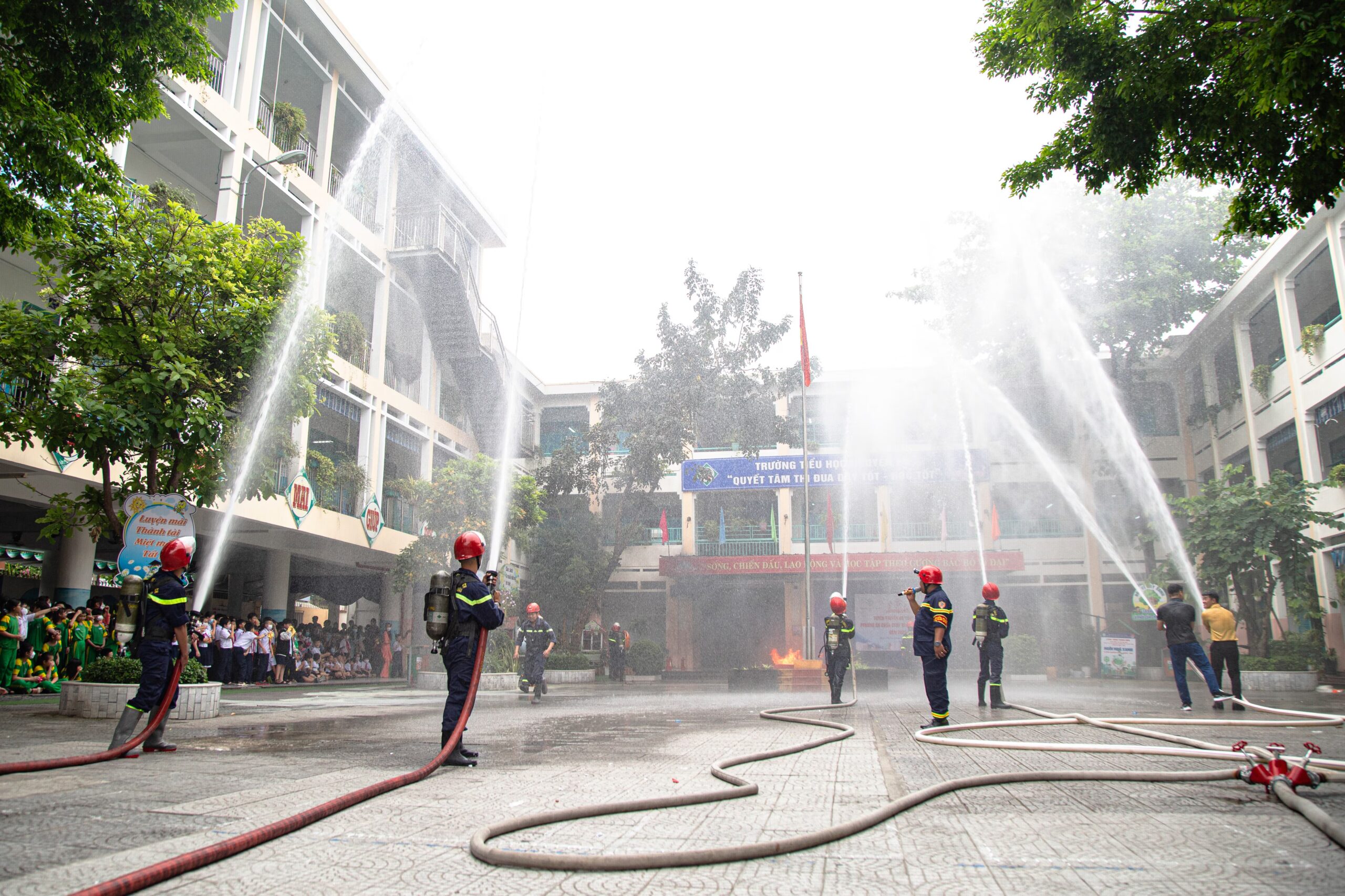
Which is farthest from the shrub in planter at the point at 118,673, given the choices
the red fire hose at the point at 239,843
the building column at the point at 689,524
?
the building column at the point at 689,524

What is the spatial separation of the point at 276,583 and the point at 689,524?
52.3 feet

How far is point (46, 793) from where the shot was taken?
517 centimetres

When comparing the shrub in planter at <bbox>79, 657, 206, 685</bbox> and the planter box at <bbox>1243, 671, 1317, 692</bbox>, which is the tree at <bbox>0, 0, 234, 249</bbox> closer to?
the shrub in planter at <bbox>79, 657, 206, 685</bbox>

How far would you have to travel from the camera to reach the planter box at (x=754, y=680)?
65.7ft

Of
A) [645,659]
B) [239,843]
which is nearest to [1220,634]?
[239,843]

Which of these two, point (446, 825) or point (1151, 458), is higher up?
point (1151, 458)

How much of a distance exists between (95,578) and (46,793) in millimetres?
21020

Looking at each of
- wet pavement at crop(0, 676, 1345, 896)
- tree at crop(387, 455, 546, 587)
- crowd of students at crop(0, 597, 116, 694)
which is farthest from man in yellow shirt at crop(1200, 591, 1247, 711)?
crowd of students at crop(0, 597, 116, 694)

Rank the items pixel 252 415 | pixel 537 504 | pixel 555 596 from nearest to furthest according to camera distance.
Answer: pixel 252 415
pixel 537 504
pixel 555 596

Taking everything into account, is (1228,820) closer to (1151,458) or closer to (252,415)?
(252,415)

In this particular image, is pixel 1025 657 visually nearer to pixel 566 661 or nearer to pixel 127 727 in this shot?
pixel 566 661

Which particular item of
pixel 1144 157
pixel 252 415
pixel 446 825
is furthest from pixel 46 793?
pixel 1144 157

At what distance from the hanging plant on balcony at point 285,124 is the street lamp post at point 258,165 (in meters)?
0.50

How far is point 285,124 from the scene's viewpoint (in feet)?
71.5
